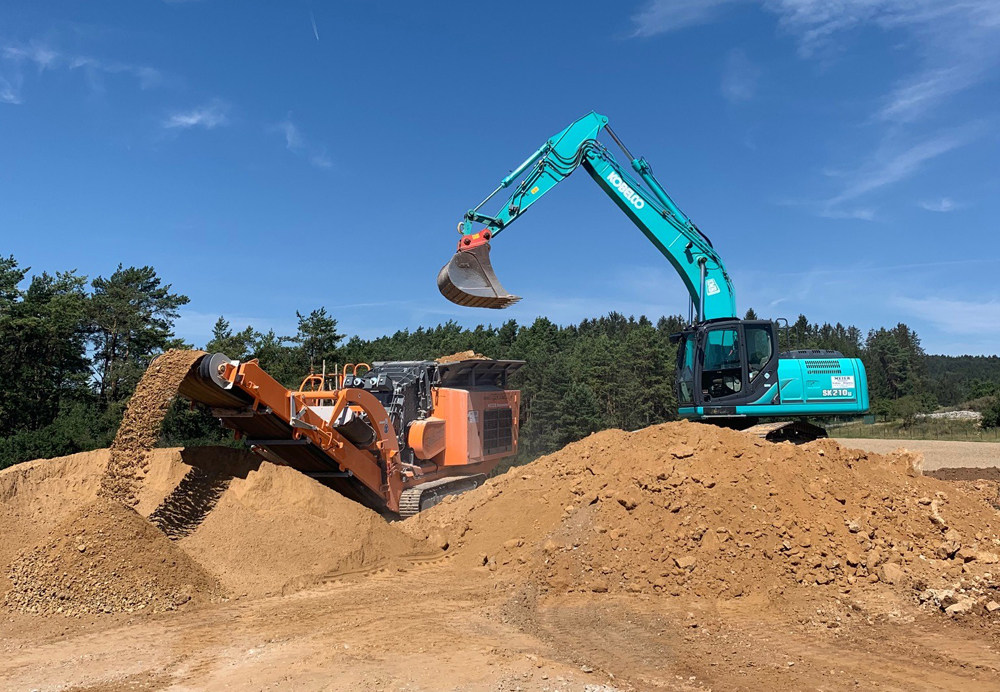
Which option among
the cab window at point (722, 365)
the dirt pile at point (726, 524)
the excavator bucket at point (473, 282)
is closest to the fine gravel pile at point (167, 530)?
the dirt pile at point (726, 524)

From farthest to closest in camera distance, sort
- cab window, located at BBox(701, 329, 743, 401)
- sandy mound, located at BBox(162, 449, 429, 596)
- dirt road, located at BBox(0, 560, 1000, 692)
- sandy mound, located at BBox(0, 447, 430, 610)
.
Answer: cab window, located at BBox(701, 329, 743, 401), sandy mound, located at BBox(162, 449, 429, 596), sandy mound, located at BBox(0, 447, 430, 610), dirt road, located at BBox(0, 560, 1000, 692)

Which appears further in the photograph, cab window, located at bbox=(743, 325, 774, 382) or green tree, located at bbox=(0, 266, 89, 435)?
green tree, located at bbox=(0, 266, 89, 435)

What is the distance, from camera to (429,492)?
9961 mm

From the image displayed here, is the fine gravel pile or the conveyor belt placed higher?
the conveyor belt

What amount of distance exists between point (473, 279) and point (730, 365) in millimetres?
4011

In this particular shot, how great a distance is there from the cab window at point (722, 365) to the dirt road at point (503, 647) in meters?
5.08

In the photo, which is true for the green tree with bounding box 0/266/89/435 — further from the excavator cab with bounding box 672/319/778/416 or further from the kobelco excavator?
the excavator cab with bounding box 672/319/778/416

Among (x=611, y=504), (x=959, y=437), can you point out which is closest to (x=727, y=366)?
(x=611, y=504)

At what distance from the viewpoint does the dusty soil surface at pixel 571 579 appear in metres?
4.49

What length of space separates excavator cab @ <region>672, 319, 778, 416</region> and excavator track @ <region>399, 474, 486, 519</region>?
3647 mm

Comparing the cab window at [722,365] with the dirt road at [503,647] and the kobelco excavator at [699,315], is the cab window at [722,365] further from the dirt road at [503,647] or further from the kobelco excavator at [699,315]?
the dirt road at [503,647]

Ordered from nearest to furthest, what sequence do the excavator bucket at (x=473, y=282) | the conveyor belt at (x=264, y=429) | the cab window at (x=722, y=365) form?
the conveyor belt at (x=264, y=429) → the cab window at (x=722, y=365) → the excavator bucket at (x=473, y=282)

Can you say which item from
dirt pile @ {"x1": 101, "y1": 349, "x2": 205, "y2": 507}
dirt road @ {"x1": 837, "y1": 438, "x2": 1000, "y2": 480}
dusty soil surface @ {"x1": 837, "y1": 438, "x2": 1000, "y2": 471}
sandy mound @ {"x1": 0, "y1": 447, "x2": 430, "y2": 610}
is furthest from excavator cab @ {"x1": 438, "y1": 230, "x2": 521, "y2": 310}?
dirt road @ {"x1": 837, "y1": 438, "x2": 1000, "y2": 480}

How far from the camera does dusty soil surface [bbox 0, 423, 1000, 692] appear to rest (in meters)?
4.49
